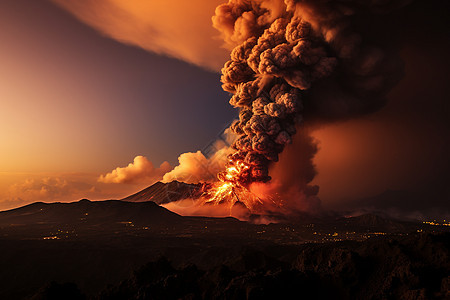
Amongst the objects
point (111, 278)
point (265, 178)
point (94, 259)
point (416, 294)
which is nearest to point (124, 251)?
point (94, 259)

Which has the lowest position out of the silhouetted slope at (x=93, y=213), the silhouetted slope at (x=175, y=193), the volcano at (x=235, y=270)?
the volcano at (x=235, y=270)

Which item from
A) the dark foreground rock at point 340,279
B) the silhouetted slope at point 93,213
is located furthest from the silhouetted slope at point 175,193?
the dark foreground rock at point 340,279

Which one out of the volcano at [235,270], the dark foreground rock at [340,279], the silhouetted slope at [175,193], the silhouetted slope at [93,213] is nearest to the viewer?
the dark foreground rock at [340,279]

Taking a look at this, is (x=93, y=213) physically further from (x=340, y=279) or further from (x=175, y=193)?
(x=340, y=279)

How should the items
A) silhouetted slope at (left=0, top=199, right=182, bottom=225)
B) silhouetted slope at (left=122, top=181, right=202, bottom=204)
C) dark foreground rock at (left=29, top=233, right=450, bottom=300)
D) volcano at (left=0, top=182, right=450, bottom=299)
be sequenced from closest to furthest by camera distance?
dark foreground rock at (left=29, top=233, right=450, bottom=300), volcano at (left=0, top=182, right=450, bottom=299), silhouetted slope at (left=0, top=199, right=182, bottom=225), silhouetted slope at (left=122, top=181, right=202, bottom=204)

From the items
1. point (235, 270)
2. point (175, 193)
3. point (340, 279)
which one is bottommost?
point (235, 270)

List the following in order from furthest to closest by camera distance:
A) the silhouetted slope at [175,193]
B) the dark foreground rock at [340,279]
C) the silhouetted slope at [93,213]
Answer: the silhouetted slope at [175,193] → the silhouetted slope at [93,213] → the dark foreground rock at [340,279]

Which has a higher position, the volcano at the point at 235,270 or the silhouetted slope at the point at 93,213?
the silhouetted slope at the point at 93,213

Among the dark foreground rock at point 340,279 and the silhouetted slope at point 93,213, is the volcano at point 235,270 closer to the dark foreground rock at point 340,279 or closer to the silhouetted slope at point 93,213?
the dark foreground rock at point 340,279

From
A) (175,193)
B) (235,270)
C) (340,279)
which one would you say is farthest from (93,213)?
(340,279)

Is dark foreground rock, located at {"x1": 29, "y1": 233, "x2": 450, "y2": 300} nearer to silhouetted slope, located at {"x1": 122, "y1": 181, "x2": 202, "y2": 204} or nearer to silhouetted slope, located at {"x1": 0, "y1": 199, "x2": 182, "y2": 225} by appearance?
silhouetted slope, located at {"x1": 0, "y1": 199, "x2": 182, "y2": 225}

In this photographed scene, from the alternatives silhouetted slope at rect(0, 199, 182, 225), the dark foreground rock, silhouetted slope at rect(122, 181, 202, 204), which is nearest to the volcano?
the dark foreground rock

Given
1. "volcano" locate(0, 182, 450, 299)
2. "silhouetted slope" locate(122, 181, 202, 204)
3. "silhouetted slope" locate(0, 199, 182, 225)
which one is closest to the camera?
"volcano" locate(0, 182, 450, 299)

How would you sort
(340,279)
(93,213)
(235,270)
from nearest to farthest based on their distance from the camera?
(340,279) → (235,270) → (93,213)
